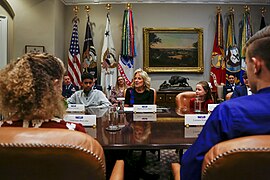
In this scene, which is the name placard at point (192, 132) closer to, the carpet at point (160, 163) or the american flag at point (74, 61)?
the carpet at point (160, 163)

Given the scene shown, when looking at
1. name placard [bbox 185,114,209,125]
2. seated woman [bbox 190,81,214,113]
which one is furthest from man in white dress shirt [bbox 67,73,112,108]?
name placard [bbox 185,114,209,125]

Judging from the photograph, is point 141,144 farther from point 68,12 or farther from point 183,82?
point 68,12

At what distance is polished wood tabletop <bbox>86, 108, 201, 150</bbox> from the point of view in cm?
158

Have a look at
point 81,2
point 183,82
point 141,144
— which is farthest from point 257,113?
point 81,2

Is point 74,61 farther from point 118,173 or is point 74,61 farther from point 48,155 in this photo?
point 48,155

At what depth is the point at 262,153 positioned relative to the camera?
0.86 metres

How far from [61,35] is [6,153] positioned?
550 cm

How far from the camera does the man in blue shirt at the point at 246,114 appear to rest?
3.10 feet

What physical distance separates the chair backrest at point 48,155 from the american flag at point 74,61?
5.05 metres

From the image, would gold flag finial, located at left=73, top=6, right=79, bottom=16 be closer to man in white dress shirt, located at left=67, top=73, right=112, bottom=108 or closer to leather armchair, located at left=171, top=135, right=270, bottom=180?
man in white dress shirt, located at left=67, top=73, right=112, bottom=108

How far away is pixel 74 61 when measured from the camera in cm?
594

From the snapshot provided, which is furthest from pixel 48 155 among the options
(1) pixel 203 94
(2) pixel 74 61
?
(2) pixel 74 61

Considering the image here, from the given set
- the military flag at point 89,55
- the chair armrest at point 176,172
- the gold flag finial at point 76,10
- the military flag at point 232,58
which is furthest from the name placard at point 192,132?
the gold flag finial at point 76,10

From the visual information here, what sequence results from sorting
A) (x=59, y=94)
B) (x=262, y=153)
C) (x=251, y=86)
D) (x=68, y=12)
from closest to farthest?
1. (x=262, y=153)
2. (x=251, y=86)
3. (x=59, y=94)
4. (x=68, y=12)
